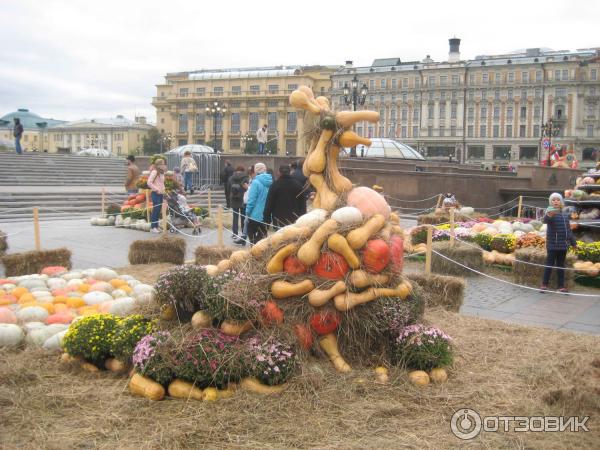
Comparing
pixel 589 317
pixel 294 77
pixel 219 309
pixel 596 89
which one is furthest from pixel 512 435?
pixel 294 77

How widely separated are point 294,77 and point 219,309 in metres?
95.5

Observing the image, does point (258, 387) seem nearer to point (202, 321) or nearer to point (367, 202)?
point (202, 321)

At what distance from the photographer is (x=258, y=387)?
4.15 metres

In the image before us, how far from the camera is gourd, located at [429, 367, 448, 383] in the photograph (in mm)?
4516

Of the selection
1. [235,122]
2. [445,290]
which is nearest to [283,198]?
[445,290]

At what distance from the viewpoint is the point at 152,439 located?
11.6ft

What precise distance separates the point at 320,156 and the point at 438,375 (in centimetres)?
196

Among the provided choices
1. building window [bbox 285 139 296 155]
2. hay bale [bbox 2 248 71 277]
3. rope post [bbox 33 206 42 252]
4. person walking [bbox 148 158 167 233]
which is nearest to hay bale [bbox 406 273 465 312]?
hay bale [bbox 2 248 71 277]

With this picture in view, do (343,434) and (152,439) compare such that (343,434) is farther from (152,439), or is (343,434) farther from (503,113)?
(503,113)

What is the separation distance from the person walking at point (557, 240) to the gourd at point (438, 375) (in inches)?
201

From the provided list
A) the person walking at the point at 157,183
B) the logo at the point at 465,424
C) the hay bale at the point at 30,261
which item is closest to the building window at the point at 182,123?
the person walking at the point at 157,183

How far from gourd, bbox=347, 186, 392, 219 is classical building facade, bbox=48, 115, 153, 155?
100683 mm

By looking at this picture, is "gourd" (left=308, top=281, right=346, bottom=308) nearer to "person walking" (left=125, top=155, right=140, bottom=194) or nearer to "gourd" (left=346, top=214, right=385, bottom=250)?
"gourd" (left=346, top=214, right=385, bottom=250)

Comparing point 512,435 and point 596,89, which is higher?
point 596,89
